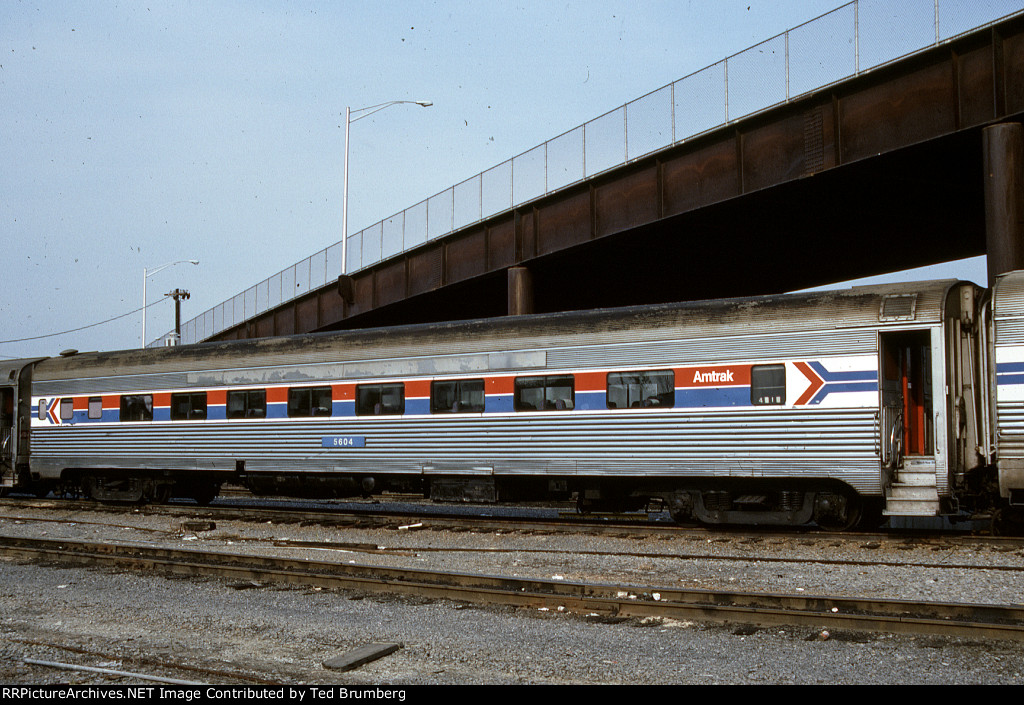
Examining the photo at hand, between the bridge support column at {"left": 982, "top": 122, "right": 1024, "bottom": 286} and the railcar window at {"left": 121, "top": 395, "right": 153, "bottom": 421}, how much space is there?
15808 millimetres

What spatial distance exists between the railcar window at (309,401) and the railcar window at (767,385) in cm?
760

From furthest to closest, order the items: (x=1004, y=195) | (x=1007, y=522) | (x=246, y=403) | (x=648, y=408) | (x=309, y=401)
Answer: (x=246, y=403) → (x=309, y=401) → (x=1004, y=195) → (x=648, y=408) → (x=1007, y=522)

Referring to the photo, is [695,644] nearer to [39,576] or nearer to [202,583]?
[202,583]

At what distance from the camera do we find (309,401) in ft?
55.0

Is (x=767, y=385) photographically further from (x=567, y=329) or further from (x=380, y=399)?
(x=380, y=399)

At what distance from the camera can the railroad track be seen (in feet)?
23.9

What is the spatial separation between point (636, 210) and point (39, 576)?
14.5m

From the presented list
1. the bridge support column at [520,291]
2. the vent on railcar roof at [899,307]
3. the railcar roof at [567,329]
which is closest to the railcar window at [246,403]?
the railcar roof at [567,329]

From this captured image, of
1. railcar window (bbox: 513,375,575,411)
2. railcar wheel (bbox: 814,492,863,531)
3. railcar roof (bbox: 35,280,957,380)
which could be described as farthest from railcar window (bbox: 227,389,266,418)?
railcar wheel (bbox: 814,492,863,531)

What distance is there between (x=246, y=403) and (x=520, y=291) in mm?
8605

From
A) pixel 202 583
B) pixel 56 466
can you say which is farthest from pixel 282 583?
pixel 56 466

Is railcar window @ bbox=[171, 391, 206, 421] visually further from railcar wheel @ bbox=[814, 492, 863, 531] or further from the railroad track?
railcar wheel @ bbox=[814, 492, 863, 531]

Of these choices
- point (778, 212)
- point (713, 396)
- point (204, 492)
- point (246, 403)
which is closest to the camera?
point (713, 396)

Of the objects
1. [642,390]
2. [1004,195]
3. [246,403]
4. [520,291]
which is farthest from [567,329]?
[520,291]
